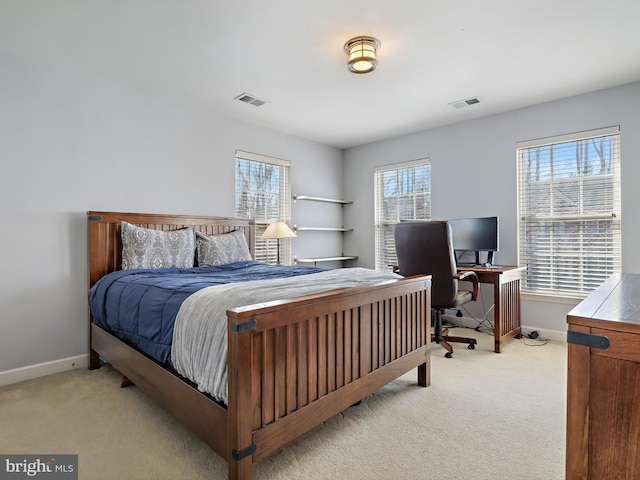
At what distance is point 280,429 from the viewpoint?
4.92 feet

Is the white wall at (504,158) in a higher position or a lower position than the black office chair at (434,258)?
higher

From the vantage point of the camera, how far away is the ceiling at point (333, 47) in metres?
2.09

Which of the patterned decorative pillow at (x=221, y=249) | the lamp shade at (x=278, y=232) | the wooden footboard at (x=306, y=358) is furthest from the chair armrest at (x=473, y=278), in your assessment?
the patterned decorative pillow at (x=221, y=249)

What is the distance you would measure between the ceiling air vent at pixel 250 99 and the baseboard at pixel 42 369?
8.92 ft

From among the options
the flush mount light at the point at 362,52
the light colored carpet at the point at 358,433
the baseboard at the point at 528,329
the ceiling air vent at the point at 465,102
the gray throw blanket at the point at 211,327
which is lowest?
the light colored carpet at the point at 358,433

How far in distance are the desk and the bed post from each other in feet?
8.77

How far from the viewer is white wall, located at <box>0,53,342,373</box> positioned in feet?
8.52

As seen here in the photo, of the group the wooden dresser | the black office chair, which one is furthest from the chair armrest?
the wooden dresser

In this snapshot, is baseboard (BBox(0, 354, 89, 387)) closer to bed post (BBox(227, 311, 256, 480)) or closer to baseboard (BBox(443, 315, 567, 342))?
bed post (BBox(227, 311, 256, 480))

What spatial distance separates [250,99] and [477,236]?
2830 millimetres

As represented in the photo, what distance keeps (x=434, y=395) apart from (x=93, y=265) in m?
2.84

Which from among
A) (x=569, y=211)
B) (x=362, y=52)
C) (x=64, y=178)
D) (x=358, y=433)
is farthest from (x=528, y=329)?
(x=64, y=178)

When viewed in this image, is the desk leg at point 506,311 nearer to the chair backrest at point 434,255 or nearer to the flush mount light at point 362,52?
the chair backrest at point 434,255

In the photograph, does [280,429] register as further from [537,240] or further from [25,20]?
[537,240]
